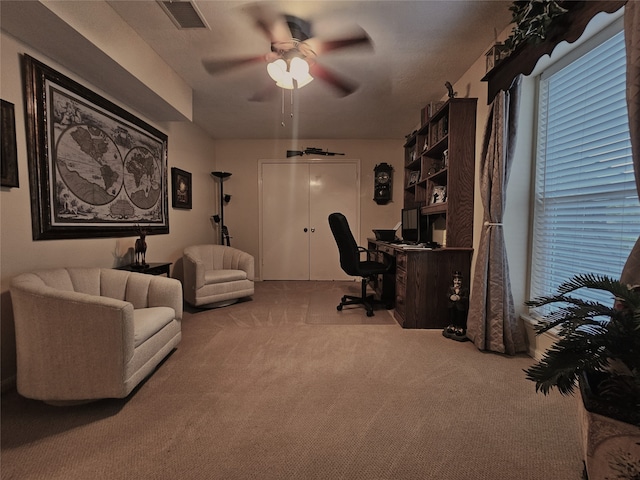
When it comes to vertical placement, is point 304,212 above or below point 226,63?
below

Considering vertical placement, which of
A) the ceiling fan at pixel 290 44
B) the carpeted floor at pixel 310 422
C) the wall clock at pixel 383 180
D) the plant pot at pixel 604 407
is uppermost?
the ceiling fan at pixel 290 44

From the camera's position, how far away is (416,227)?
3.39m

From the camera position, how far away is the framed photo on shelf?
2924 mm

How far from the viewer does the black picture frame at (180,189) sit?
3.48 meters

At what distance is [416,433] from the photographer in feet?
4.38

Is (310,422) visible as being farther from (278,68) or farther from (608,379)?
(278,68)

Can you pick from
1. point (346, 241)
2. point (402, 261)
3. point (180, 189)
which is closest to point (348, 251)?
point (346, 241)

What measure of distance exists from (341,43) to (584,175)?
1873mm

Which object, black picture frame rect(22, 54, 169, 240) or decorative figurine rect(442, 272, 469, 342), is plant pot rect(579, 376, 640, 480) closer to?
decorative figurine rect(442, 272, 469, 342)

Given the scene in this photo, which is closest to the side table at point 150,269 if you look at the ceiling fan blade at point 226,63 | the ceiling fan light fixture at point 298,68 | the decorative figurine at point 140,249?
the decorative figurine at point 140,249

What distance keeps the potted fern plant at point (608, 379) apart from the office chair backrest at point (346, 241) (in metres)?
2.06

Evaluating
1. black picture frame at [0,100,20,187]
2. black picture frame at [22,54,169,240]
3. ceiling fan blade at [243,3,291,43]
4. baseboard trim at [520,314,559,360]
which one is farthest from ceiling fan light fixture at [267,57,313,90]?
baseboard trim at [520,314,559,360]

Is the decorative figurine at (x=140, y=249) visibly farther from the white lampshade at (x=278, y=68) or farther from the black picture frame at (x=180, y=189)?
the white lampshade at (x=278, y=68)

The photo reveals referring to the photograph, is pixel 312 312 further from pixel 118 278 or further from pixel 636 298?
pixel 636 298
